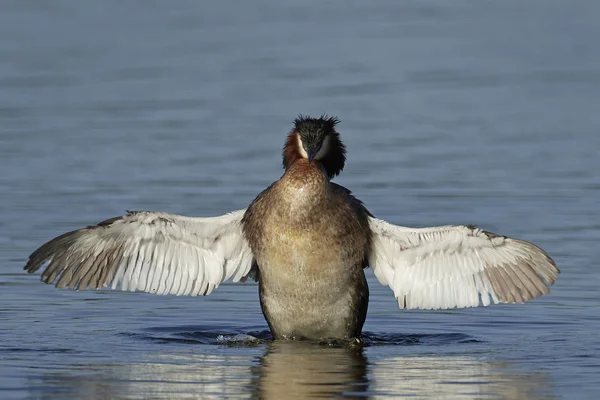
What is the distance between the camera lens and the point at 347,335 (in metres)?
14.0

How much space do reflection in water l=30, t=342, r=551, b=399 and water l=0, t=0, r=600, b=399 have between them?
1.3 inches

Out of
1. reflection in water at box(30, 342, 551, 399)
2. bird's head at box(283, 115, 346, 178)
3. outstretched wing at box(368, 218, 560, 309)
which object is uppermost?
bird's head at box(283, 115, 346, 178)

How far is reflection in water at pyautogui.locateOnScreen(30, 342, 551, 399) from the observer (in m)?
11.5

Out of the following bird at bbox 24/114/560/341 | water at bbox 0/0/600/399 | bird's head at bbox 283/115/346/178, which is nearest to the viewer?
water at bbox 0/0/600/399

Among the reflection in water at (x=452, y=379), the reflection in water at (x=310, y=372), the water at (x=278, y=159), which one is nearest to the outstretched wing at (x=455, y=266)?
the water at (x=278, y=159)

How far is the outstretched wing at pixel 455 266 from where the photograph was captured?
544 inches

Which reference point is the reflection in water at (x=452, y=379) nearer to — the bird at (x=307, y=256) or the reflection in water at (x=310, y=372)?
the reflection in water at (x=310, y=372)

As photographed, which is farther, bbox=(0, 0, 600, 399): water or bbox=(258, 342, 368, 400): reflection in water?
bbox=(0, 0, 600, 399): water

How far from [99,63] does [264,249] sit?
45.6 feet

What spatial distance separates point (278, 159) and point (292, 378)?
346 inches

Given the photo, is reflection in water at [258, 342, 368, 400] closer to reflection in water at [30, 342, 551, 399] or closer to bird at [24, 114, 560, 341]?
reflection in water at [30, 342, 551, 399]

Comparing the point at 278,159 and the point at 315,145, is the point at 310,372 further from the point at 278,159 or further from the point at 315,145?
the point at 278,159

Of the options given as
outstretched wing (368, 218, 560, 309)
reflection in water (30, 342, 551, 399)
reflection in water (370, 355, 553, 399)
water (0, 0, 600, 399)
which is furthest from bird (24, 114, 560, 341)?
reflection in water (370, 355, 553, 399)

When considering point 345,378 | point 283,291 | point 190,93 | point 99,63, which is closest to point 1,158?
point 190,93
